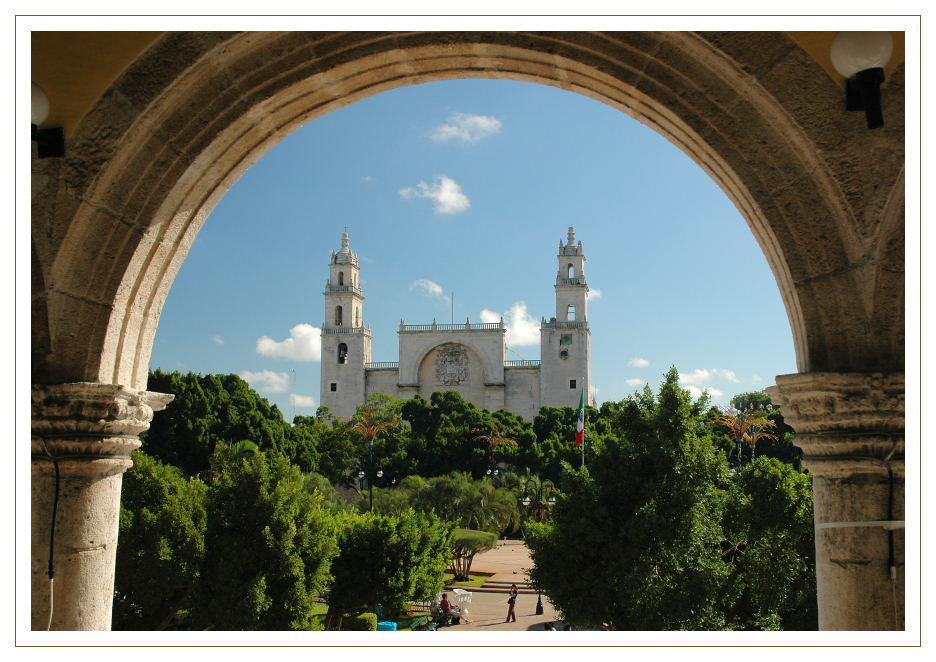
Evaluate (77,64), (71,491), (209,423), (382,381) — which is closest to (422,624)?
(71,491)

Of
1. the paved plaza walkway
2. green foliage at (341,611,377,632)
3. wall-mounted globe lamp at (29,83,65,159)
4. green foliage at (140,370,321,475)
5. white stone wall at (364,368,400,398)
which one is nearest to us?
wall-mounted globe lamp at (29,83,65,159)

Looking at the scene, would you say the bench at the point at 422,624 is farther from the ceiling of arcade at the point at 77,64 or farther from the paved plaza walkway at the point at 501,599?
the ceiling of arcade at the point at 77,64

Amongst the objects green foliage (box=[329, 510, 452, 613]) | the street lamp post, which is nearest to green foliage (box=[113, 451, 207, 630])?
green foliage (box=[329, 510, 452, 613])

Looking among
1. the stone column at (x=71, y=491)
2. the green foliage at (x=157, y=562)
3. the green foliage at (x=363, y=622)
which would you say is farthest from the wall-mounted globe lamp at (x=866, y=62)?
the green foliage at (x=363, y=622)

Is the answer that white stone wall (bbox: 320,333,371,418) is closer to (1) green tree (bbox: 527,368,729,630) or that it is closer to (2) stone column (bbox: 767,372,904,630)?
(1) green tree (bbox: 527,368,729,630)

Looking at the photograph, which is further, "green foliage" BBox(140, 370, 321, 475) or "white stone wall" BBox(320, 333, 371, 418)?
"white stone wall" BBox(320, 333, 371, 418)
